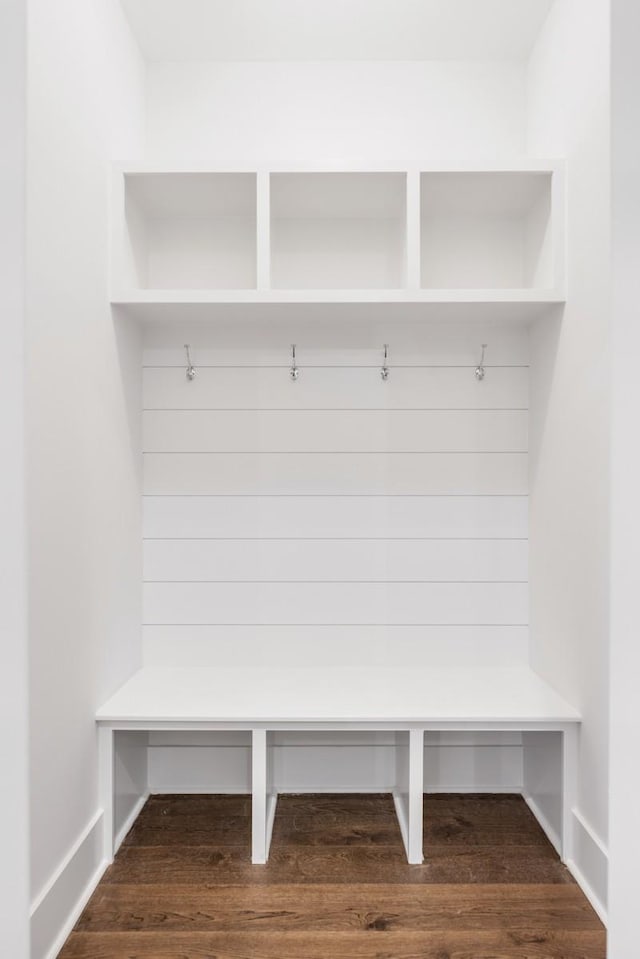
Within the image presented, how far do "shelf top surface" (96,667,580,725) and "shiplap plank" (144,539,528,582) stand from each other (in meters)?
0.36

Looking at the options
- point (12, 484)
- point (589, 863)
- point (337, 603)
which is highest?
point (12, 484)

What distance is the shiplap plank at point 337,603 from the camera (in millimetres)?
2605

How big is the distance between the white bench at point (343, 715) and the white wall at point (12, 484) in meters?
0.81

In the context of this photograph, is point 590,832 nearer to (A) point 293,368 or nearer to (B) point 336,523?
(B) point 336,523

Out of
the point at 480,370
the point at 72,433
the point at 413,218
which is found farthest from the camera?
the point at 480,370

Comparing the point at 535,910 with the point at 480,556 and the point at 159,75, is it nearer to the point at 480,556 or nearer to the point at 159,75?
the point at 480,556

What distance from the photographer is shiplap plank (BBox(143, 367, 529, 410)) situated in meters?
2.61

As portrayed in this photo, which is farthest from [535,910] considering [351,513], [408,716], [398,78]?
[398,78]

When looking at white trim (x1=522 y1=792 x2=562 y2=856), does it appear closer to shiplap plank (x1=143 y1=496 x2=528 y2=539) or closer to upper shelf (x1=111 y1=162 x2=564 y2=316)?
shiplap plank (x1=143 y1=496 x2=528 y2=539)

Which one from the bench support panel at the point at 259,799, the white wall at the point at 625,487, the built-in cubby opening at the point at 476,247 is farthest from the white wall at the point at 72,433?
the white wall at the point at 625,487

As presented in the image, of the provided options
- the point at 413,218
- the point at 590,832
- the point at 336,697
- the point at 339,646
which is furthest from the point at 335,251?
the point at 590,832

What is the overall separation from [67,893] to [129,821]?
58 centimetres

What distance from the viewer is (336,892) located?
197cm

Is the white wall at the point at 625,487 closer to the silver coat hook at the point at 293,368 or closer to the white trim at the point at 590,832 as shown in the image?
the white trim at the point at 590,832
